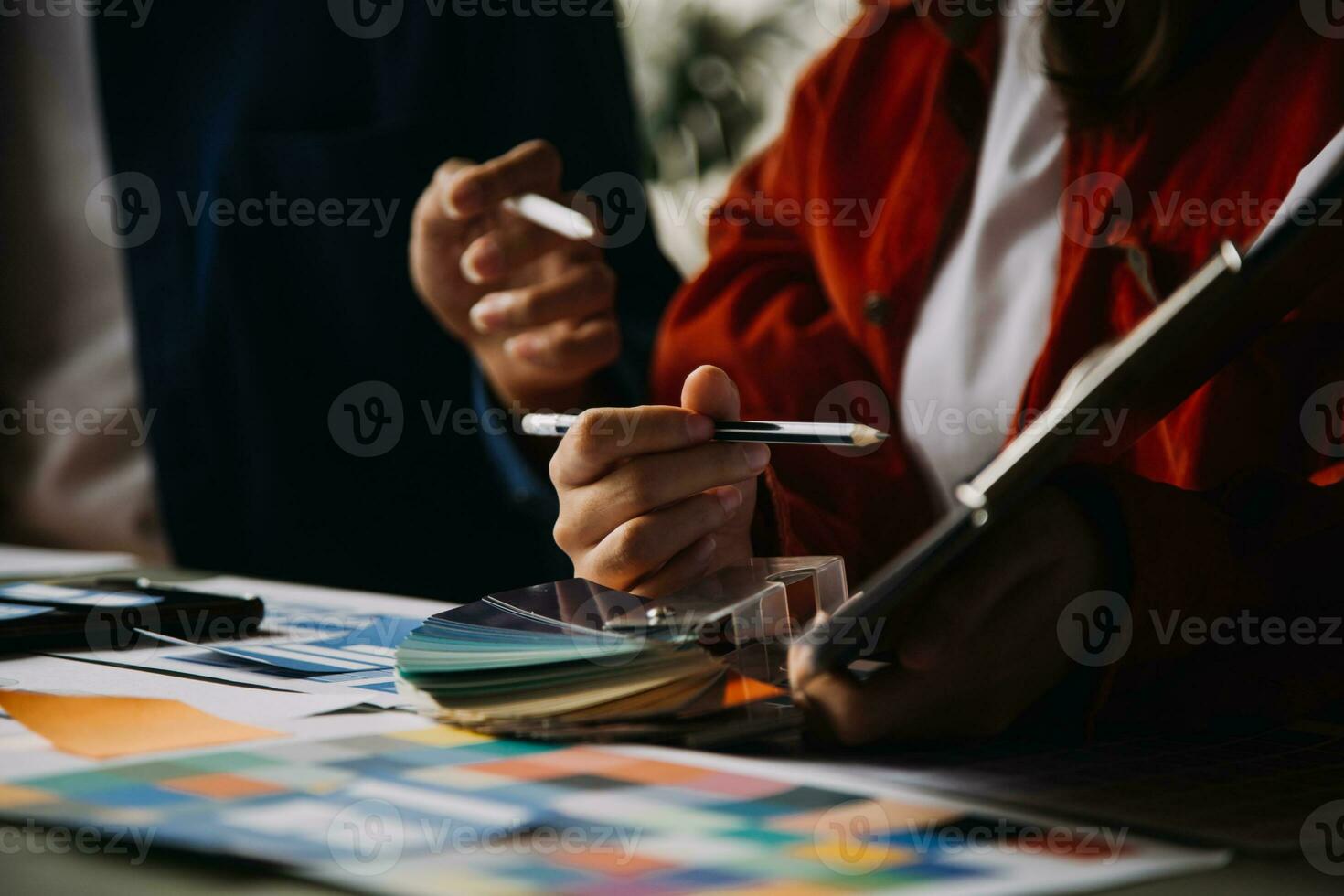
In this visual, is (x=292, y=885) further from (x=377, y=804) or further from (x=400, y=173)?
(x=400, y=173)

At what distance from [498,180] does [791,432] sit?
1.58 feet

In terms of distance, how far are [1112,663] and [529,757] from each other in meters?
0.20

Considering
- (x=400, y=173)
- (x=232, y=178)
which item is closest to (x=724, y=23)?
(x=400, y=173)

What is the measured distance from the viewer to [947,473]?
0.93 m
